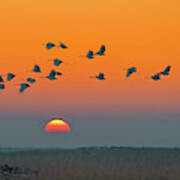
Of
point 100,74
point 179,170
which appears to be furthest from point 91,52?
point 179,170

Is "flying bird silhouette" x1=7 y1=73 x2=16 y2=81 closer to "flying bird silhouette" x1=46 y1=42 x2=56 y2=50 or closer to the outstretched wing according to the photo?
"flying bird silhouette" x1=46 y1=42 x2=56 y2=50

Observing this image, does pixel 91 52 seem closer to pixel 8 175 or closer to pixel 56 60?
pixel 56 60

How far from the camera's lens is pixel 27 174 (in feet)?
101

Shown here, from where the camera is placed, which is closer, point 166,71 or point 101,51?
point 101,51

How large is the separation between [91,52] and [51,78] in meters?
2.33

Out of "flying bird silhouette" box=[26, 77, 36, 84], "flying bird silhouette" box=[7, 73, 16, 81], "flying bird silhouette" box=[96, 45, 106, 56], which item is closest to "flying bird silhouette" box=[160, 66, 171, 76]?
"flying bird silhouette" box=[96, 45, 106, 56]

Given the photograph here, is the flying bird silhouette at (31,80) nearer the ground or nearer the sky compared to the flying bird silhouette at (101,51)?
nearer the ground

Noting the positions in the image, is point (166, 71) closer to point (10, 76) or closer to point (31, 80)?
point (31, 80)

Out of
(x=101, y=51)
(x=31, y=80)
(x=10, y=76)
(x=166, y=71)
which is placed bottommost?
(x=31, y=80)

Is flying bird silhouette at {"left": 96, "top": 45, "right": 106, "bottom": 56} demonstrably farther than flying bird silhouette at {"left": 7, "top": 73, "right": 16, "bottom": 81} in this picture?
No

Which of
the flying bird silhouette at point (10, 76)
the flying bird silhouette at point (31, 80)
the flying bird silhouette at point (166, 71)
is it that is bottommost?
the flying bird silhouette at point (31, 80)

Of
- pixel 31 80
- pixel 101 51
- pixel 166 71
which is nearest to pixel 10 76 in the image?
pixel 31 80

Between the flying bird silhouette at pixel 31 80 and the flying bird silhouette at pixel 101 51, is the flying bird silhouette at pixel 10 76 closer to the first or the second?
the flying bird silhouette at pixel 31 80

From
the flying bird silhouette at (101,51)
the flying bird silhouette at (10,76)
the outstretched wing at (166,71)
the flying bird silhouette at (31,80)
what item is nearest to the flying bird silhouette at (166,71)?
the outstretched wing at (166,71)
